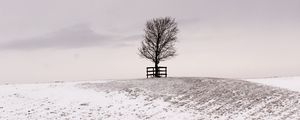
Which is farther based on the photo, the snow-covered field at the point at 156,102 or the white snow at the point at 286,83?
the white snow at the point at 286,83

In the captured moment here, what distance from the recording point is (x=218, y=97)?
108 ft

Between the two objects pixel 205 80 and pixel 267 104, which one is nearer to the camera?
pixel 267 104

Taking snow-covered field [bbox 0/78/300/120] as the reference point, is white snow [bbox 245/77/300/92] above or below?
above

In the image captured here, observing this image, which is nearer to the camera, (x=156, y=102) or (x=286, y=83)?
(x=156, y=102)

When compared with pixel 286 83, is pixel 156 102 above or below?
below

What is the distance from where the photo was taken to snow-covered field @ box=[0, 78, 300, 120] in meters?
28.6

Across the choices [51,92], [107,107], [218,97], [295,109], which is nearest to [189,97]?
[218,97]

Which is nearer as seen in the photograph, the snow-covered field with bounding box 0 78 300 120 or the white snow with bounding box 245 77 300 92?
the snow-covered field with bounding box 0 78 300 120

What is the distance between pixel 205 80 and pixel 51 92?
48.5ft

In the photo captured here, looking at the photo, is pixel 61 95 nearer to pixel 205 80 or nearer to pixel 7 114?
pixel 7 114

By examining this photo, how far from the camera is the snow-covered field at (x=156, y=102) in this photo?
2859 centimetres

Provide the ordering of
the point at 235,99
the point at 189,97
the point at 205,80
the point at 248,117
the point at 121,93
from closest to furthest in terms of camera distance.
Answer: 1. the point at 248,117
2. the point at 235,99
3. the point at 189,97
4. the point at 121,93
5. the point at 205,80

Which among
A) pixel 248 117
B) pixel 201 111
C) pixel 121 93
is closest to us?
pixel 248 117

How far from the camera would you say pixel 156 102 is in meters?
32.7
